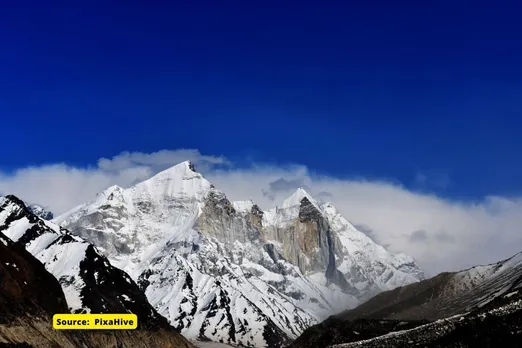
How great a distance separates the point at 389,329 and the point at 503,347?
72295mm

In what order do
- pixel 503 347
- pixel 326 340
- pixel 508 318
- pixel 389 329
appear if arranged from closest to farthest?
pixel 503 347, pixel 508 318, pixel 389 329, pixel 326 340

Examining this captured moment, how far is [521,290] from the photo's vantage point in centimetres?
14912

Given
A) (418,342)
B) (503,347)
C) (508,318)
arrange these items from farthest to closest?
(418,342) → (508,318) → (503,347)

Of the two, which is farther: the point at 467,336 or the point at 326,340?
the point at 326,340

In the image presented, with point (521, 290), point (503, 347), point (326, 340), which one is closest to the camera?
point (503, 347)

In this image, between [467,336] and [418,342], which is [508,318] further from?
[418,342]

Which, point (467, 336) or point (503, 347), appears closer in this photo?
point (503, 347)

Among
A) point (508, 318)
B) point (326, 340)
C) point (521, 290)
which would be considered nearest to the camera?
point (508, 318)

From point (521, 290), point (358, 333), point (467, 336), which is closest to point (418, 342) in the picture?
point (467, 336)

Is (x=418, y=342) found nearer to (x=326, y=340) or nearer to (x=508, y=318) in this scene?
(x=508, y=318)

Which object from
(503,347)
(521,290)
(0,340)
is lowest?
(503,347)

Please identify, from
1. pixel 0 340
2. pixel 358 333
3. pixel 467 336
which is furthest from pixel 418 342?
pixel 0 340

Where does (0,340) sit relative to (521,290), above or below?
above

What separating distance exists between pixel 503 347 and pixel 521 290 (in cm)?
5258
